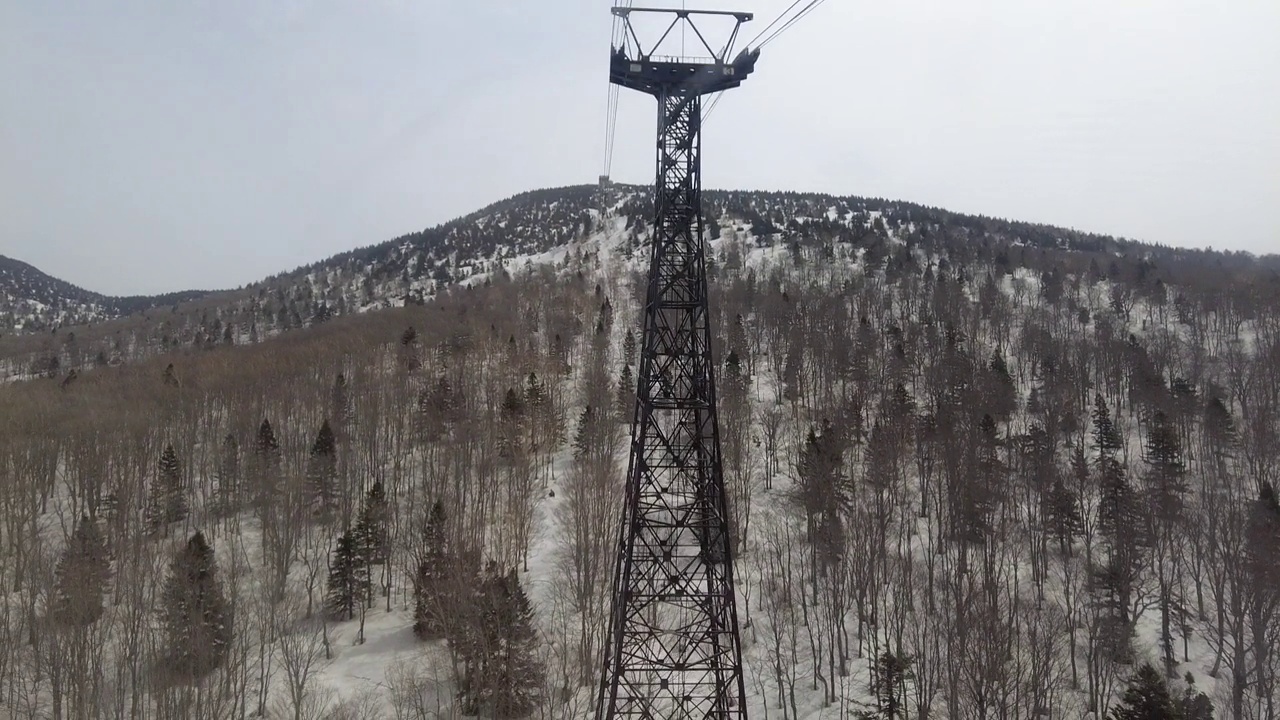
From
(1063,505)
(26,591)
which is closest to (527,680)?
(26,591)

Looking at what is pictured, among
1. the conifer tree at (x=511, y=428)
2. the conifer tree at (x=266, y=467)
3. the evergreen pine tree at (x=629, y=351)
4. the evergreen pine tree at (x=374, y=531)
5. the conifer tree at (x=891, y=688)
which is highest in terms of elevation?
the evergreen pine tree at (x=629, y=351)

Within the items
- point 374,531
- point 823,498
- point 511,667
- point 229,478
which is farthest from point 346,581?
point 823,498

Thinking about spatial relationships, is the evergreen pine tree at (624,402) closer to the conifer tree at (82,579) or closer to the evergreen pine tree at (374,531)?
the evergreen pine tree at (374,531)

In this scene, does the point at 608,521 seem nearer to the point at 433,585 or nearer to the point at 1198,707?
the point at 433,585

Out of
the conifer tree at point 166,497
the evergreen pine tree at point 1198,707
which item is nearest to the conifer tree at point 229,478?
the conifer tree at point 166,497

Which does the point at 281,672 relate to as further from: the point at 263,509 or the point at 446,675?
the point at 263,509
